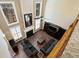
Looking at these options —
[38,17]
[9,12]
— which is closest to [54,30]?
[38,17]

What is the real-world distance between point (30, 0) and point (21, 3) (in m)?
0.79

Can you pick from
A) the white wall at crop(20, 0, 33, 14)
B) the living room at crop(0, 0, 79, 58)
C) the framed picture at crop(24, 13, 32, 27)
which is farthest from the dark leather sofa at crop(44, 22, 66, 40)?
the white wall at crop(20, 0, 33, 14)

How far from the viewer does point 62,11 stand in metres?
5.66

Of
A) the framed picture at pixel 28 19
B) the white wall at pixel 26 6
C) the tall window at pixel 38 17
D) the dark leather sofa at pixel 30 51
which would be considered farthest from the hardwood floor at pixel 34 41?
the white wall at pixel 26 6

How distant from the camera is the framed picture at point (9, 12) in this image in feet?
13.3

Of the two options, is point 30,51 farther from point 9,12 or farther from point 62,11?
point 62,11

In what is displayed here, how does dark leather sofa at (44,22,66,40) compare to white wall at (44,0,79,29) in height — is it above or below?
below

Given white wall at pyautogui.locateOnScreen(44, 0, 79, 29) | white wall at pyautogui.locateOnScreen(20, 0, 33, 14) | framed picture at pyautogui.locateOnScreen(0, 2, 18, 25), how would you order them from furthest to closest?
white wall at pyautogui.locateOnScreen(44, 0, 79, 29), white wall at pyautogui.locateOnScreen(20, 0, 33, 14), framed picture at pyautogui.locateOnScreen(0, 2, 18, 25)

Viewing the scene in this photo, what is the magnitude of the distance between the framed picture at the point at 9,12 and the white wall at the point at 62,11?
302cm

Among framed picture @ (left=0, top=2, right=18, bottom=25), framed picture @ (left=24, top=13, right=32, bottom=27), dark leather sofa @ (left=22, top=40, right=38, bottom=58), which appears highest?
framed picture @ (left=0, top=2, right=18, bottom=25)

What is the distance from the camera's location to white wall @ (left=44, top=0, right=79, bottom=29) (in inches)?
197

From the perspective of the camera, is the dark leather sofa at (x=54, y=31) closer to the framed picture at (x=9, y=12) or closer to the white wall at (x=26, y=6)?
the white wall at (x=26, y=6)

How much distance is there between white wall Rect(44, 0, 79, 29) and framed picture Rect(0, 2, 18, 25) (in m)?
3.02

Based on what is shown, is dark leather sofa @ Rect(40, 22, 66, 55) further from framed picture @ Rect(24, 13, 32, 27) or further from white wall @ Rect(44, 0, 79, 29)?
framed picture @ Rect(24, 13, 32, 27)
